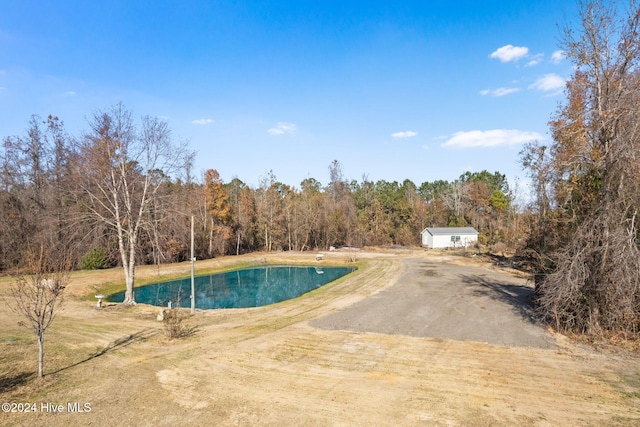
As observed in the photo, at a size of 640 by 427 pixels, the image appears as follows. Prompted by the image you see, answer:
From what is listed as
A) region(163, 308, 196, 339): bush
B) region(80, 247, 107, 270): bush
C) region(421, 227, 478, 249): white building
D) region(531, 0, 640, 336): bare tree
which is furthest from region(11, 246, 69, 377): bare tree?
region(421, 227, 478, 249): white building

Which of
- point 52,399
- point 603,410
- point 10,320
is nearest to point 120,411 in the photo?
point 52,399

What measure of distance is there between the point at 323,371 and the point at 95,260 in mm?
24755

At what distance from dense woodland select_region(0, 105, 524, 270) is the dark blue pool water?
8.65 ft

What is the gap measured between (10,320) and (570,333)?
62.6 feet

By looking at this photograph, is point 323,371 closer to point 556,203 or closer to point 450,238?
point 556,203

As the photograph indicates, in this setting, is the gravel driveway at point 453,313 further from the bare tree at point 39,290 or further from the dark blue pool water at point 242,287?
the dark blue pool water at point 242,287

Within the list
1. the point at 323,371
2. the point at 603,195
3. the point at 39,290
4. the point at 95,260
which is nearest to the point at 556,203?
the point at 603,195

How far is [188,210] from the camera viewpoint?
31.0 metres

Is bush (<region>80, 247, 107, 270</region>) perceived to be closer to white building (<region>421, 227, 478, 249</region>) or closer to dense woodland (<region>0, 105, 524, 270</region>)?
Result: dense woodland (<region>0, 105, 524, 270</region>)

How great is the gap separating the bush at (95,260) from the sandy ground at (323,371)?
497 inches

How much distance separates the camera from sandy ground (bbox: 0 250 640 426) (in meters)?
6.24

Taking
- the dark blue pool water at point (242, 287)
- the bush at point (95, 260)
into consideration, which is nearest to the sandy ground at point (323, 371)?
the dark blue pool water at point (242, 287)

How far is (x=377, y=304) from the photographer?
51.2 ft

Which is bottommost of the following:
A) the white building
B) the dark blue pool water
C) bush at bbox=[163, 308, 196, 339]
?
the dark blue pool water
